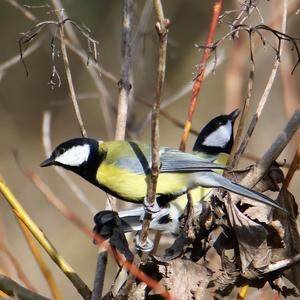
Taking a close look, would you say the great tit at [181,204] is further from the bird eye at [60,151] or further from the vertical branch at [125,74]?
the bird eye at [60,151]

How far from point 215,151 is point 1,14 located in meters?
3.47

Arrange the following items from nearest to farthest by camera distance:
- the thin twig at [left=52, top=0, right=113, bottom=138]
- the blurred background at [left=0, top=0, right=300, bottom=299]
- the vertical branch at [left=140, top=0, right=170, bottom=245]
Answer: the vertical branch at [left=140, top=0, right=170, bottom=245]
the thin twig at [left=52, top=0, right=113, bottom=138]
the blurred background at [left=0, top=0, right=300, bottom=299]

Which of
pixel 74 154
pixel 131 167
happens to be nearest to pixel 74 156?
pixel 74 154

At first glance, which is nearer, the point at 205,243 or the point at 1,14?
the point at 205,243

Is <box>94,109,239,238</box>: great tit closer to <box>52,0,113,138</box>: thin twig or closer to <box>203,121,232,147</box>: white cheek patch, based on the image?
<box>203,121,232,147</box>: white cheek patch

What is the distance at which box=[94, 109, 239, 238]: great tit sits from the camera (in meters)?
1.65

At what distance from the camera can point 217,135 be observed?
2.04 metres

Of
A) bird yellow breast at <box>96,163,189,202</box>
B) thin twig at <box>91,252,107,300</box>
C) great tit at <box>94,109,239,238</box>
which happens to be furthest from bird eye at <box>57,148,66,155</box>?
thin twig at <box>91,252,107,300</box>

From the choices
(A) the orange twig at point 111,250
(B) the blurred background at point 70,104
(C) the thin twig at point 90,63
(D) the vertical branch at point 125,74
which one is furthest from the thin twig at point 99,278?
(B) the blurred background at point 70,104

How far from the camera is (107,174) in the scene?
1806 millimetres

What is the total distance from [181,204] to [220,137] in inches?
13.1

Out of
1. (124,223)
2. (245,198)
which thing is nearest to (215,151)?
(124,223)

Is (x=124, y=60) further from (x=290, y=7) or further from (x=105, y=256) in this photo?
(x=290, y=7)

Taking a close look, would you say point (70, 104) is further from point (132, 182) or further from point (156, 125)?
point (156, 125)
